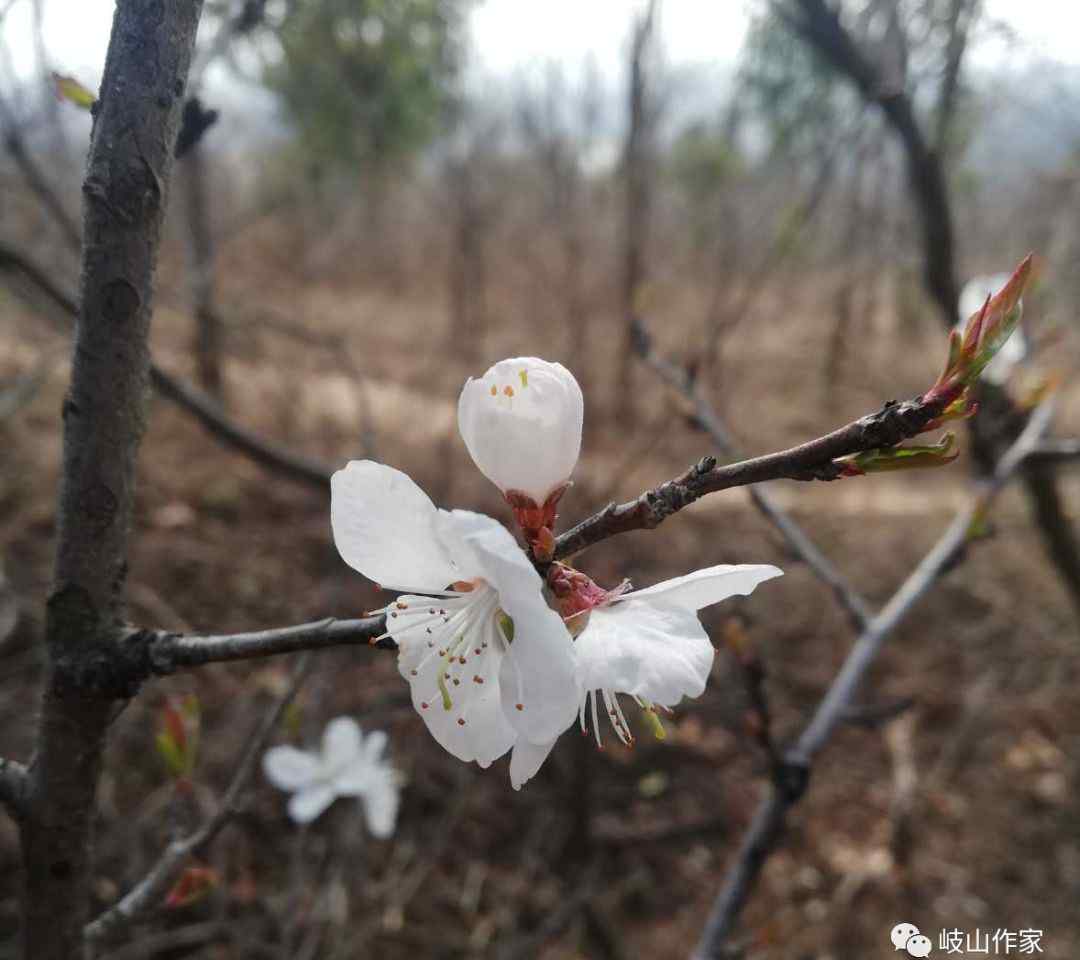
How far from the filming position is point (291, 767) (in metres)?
1.84

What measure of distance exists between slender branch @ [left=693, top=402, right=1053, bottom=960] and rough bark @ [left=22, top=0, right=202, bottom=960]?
2.48 feet

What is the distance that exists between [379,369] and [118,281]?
8.84 metres

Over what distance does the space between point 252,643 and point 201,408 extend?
4.35 ft

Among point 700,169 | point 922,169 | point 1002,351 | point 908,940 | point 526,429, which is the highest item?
point 700,169

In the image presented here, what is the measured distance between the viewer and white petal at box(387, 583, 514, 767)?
26.0 inches

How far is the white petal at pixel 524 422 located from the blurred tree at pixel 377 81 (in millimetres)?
6151

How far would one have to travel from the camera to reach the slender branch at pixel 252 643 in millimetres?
555

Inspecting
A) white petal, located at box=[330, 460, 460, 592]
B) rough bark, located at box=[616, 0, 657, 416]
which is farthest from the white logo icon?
rough bark, located at box=[616, 0, 657, 416]

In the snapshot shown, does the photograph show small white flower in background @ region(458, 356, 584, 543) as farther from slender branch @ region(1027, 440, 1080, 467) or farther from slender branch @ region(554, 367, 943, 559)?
slender branch @ region(1027, 440, 1080, 467)

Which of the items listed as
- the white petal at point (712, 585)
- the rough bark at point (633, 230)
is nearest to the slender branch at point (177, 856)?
the white petal at point (712, 585)

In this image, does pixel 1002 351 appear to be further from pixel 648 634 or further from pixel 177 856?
pixel 177 856

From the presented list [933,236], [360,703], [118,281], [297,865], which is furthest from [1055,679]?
[118,281]

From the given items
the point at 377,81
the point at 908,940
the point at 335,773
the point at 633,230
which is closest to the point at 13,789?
the point at 335,773

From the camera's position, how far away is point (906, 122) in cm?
219
